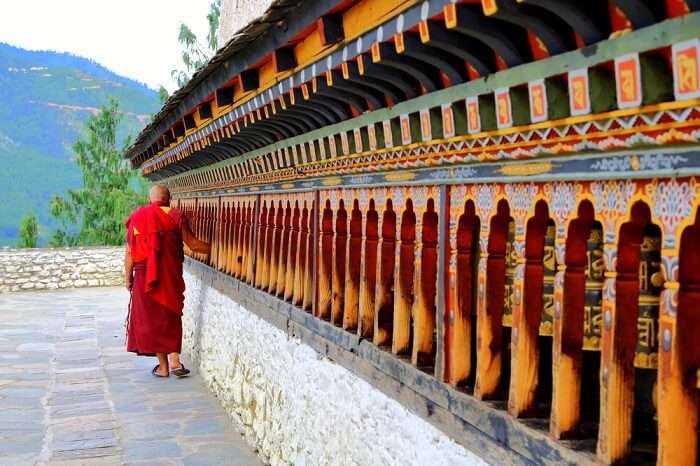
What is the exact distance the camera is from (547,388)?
320 centimetres

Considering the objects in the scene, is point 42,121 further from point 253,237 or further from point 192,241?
point 253,237

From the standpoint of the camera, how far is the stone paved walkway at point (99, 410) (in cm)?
591

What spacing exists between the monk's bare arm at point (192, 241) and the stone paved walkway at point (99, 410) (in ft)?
4.31

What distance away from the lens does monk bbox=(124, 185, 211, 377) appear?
786 cm

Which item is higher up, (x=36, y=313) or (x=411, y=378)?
(x=411, y=378)

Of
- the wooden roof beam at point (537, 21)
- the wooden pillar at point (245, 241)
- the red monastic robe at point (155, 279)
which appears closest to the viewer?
the wooden roof beam at point (537, 21)

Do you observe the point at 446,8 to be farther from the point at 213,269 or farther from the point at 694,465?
the point at 213,269

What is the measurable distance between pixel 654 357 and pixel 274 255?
3518 millimetres

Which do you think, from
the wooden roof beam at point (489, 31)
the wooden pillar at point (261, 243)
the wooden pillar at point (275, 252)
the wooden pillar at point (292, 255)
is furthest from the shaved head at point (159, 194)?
the wooden roof beam at point (489, 31)

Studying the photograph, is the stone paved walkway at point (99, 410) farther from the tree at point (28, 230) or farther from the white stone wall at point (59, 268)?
the tree at point (28, 230)

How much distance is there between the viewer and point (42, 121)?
80000 millimetres

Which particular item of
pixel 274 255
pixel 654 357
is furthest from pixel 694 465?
pixel 274 255

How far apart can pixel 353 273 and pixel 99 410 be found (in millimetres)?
4054

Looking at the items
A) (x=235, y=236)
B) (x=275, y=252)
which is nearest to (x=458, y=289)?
(x=275, y=252)
